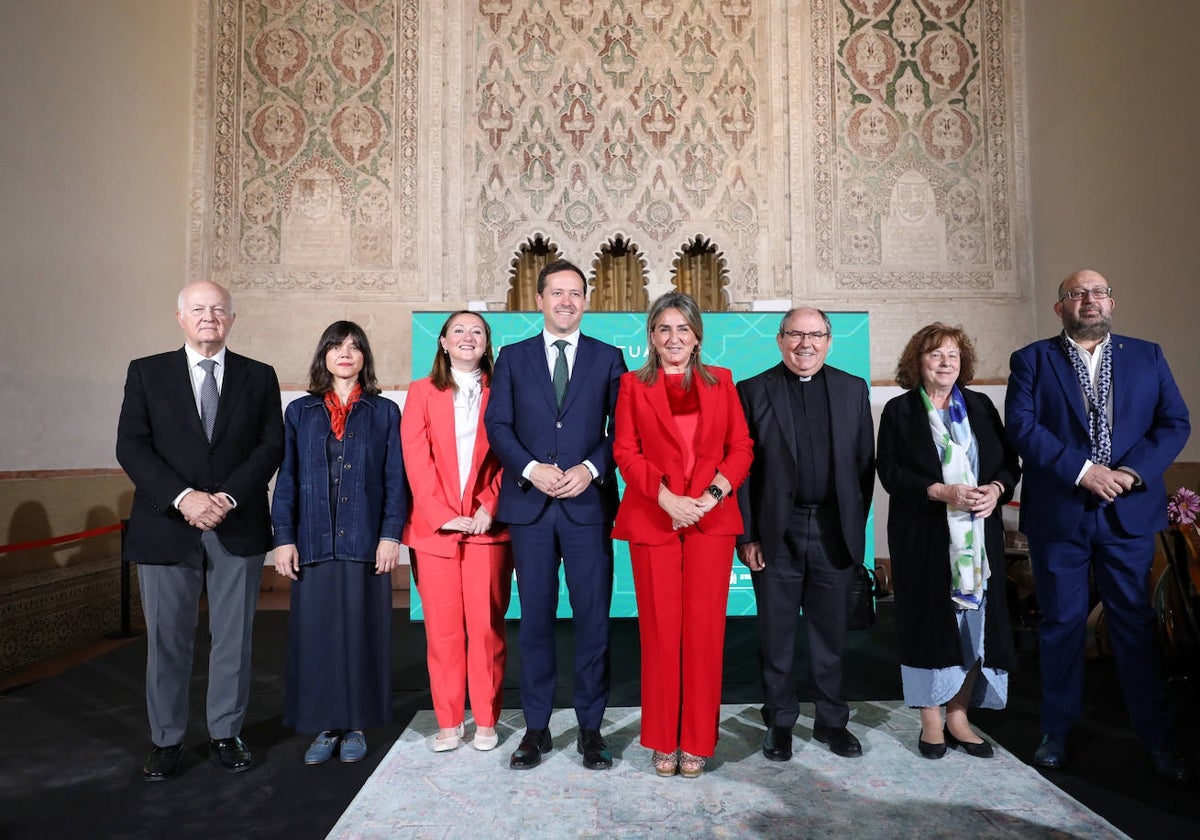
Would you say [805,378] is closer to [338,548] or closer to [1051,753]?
[1051,753]

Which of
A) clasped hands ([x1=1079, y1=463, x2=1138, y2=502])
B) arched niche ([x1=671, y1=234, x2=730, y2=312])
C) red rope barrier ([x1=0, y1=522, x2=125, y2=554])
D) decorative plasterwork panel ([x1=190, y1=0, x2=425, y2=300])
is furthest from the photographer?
arched niche ([x1=671, y1=234, x2=730, y2=312])

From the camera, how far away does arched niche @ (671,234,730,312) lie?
6148mm

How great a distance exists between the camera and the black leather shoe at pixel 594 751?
2.42 metres

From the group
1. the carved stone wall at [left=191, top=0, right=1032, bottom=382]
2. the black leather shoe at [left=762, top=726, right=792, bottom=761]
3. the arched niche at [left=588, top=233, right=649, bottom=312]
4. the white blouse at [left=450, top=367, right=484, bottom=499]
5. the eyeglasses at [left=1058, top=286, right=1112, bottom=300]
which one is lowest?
the black leather shoe at [left=762, top=726, right=792, bottom=761]

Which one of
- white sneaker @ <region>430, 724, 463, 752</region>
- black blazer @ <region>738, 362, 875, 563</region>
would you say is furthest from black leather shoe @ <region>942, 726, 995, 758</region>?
white sneaker @ <region>430, 724, 463, 752</region>

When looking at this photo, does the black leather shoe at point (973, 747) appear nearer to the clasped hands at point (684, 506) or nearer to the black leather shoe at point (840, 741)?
the black leather shoe at point (840, 741)

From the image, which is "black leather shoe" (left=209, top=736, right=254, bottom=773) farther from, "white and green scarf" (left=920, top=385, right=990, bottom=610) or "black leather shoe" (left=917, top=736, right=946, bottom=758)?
"white and green scarf" (left=920, top=385, right=990, bottom=610)

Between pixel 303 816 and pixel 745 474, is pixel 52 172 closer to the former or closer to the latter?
pixel 303 816

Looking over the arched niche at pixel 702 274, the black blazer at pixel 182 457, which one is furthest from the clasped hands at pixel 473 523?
the arched niche at pixel 702 274

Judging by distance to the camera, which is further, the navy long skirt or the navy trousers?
the navy long skirt

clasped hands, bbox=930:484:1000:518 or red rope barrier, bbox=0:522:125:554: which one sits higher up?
→ clasped hands, bbox=930:484:1000:518

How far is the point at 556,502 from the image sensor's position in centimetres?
247

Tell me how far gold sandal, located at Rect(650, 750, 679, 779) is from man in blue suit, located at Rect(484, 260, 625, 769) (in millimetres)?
166

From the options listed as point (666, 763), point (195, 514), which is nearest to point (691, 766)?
point (666, 763)
